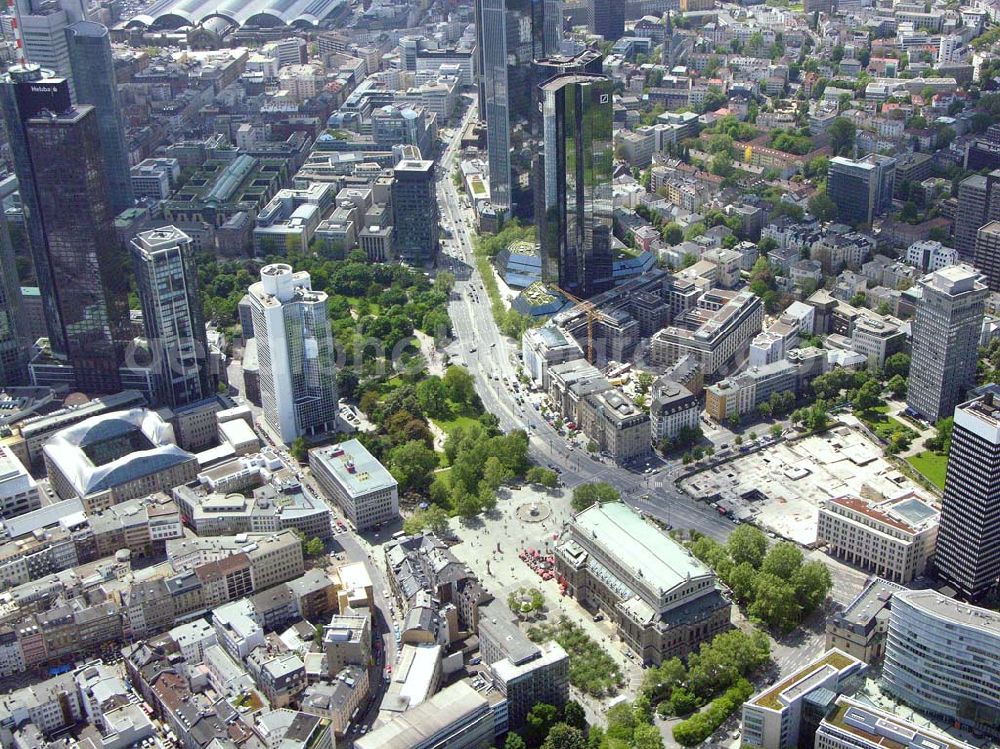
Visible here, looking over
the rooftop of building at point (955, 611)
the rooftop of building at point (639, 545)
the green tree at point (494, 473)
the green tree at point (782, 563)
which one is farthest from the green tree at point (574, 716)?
the green tree at point (494, 473)

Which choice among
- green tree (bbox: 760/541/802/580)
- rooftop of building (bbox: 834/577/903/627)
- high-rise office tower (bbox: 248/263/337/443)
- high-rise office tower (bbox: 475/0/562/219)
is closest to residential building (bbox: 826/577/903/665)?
rooftop of building (bbox: 834/577/903/627)

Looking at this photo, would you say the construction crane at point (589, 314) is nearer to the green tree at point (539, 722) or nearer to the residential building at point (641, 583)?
the residential building at point (641, 583)

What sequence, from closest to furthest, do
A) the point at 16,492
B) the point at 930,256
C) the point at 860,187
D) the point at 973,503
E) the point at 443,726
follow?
1. the point at 443,726
2. the point at 973,503
3. the point at 16,492
4. the point at 930,256
5. the point at 860,187

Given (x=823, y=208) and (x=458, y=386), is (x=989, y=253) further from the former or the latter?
(x=458, y=386)

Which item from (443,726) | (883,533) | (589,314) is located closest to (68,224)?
(589,314)

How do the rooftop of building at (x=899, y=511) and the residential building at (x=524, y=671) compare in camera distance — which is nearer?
the residential building at (x=524, y=671)
